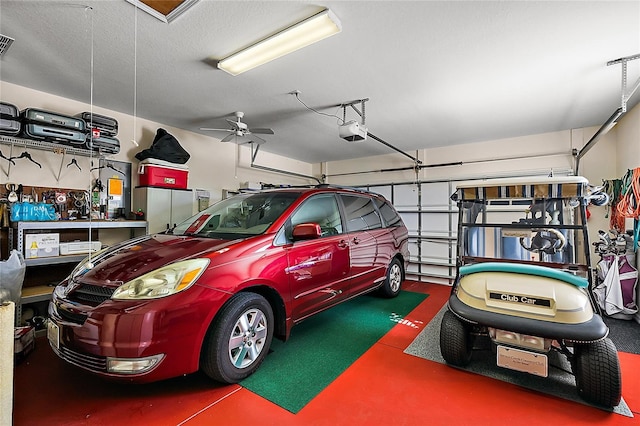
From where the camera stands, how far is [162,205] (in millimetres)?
4137

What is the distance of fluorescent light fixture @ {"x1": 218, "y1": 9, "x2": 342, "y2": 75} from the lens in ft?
6.95

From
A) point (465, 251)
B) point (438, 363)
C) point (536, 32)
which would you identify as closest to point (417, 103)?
point (536, 32)

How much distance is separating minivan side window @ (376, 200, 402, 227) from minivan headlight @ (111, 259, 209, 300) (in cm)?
279

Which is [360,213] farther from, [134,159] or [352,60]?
[134,159]

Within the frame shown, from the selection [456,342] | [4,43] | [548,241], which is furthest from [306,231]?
[4,43]

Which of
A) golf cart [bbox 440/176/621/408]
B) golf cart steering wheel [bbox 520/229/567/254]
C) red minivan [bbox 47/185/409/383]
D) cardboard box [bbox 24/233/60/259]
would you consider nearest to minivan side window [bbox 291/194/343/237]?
red minivan [bbox 47/185/409/383]

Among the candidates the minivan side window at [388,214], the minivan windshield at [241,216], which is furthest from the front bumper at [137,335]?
the minivan side window at [388,214]

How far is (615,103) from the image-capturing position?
142 inches

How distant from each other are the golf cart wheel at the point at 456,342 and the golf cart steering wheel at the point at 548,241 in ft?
3.62

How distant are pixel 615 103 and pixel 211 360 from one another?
5.50m

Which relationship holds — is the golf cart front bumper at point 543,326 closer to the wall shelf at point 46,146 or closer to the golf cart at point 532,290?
the golf cart at point 532,290

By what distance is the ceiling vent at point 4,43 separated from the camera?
2.28m

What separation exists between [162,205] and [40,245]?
4.64 ft

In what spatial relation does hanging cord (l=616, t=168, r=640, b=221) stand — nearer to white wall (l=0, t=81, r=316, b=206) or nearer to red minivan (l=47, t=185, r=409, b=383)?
red minivan (l=47, t=185, r=409, b=383)
